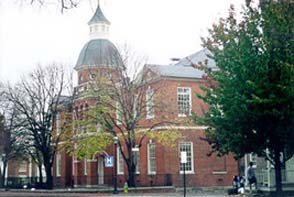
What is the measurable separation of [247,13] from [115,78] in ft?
63.6

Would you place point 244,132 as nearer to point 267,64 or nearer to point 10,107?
point 267,64

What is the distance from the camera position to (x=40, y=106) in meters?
52.7

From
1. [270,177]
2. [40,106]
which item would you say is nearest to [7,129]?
[40,106]

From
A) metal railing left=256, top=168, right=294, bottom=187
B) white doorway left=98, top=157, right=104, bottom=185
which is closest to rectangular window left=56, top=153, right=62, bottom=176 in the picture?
white doorway left=98, top=157, right=104, bottom=185

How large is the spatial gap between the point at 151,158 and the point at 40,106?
13.0 m

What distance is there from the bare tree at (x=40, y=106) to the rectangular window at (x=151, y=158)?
33.6 ft

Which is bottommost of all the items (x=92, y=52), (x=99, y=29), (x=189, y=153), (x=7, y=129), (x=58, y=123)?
(x=189, y=153)

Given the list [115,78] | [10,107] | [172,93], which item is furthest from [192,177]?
[10,107]

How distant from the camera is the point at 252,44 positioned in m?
22.6

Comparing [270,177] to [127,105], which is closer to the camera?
[270,177]

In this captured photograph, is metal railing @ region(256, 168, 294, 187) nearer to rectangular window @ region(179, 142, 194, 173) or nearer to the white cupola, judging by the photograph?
rectangular window @ region(179, 142, 194, 173)

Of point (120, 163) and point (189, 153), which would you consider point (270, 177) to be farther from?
point (120, 163)

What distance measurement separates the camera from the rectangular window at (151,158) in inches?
1783

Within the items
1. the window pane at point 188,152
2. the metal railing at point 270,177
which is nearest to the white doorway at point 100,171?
the window pane at point 188,152
